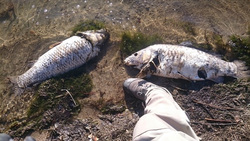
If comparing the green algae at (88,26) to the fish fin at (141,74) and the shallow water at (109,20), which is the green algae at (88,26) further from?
the fish fin at (141,74)

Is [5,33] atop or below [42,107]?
atop

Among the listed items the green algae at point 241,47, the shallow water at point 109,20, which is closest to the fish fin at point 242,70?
the green algae at point 241,47

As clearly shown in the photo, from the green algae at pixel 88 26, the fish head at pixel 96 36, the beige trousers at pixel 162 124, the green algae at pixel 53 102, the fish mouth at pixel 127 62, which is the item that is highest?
the green algae at pixel 88 26

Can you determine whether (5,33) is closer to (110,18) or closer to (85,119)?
(110,18)

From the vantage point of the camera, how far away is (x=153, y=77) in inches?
229

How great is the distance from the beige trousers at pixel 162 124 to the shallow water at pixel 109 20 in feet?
7.42

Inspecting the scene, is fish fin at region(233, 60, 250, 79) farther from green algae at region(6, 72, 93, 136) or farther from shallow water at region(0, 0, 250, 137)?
green algae at region(6, 72, 93, 136)

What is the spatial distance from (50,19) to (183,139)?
5.86 m

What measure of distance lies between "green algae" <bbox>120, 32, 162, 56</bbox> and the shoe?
1030 mm

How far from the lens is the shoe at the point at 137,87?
16.9 feet

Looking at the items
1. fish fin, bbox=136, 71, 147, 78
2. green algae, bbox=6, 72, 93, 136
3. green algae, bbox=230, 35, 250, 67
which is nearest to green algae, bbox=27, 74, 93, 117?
green algae, bbox=6, 72, 93, 136

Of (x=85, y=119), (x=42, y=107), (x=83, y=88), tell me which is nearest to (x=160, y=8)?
(x=83, y=88)

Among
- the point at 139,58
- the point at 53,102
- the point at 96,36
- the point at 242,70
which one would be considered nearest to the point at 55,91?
the point at 53,102

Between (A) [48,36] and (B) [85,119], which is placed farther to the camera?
(A) [48,36]
